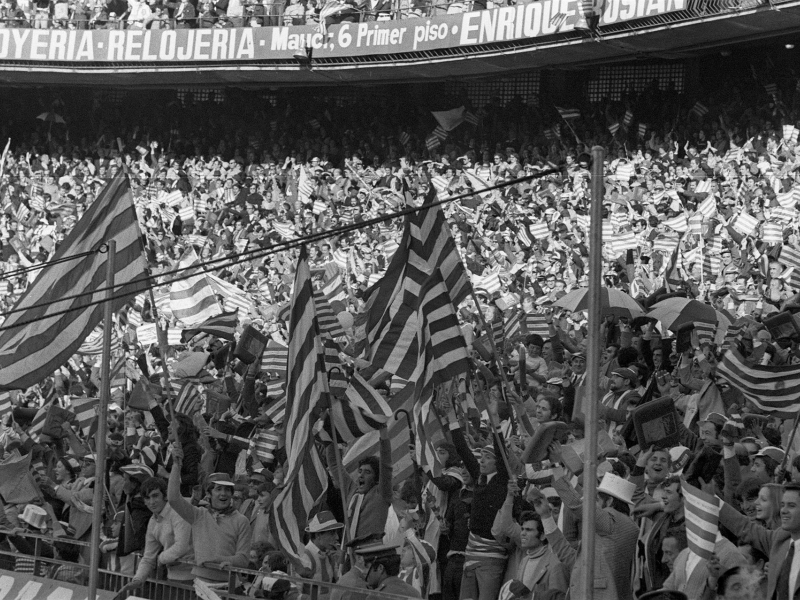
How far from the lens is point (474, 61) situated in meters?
27.8

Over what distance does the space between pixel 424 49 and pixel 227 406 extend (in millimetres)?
14965

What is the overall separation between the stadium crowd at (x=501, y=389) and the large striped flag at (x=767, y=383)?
0.8 inches

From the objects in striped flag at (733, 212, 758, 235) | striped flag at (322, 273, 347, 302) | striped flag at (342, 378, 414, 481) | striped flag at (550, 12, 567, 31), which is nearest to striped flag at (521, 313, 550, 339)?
striped flag at (322, 273, 347, 302)

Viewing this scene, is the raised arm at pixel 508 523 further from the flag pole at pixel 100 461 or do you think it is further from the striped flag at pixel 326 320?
the striped flag at pixel 326 320

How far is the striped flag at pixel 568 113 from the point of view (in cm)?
2705

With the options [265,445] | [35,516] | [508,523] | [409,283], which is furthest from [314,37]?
[508,523]

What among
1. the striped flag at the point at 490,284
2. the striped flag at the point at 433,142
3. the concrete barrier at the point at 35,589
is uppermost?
the striped flag at the point at 433,142

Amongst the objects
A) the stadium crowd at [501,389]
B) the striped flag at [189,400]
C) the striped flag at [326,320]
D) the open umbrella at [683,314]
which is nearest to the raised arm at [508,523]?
the stadium crowd at [501,389]

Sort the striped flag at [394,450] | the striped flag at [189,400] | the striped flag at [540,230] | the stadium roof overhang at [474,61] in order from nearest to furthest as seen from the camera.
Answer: the striped flag at [394,450], the striped flag at [189,400], the striped flag at [540,230], the stadium roof overhang at [474,61]

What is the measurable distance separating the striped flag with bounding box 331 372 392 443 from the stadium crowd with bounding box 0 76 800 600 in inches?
3.1

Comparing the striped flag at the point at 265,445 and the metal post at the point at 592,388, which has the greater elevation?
the metal post at the point at 592,388

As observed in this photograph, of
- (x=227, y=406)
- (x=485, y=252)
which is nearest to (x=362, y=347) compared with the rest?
(x=227, y=406)

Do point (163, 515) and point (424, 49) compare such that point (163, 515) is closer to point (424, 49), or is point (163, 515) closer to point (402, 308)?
point (402, 308)

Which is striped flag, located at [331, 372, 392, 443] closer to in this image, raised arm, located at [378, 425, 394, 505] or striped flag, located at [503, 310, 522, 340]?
raised arm, located at [378, 425, 394, 505]
